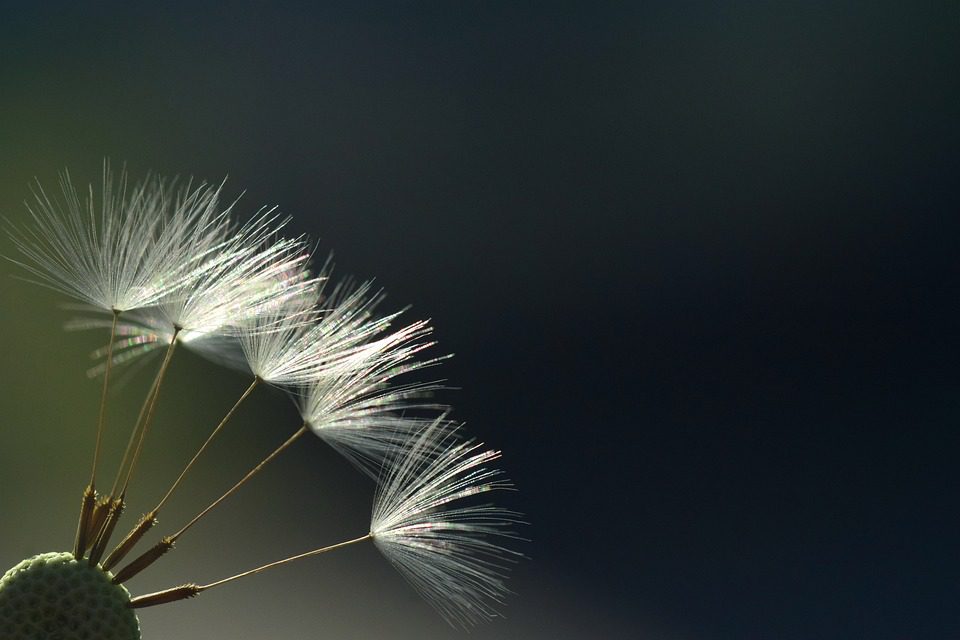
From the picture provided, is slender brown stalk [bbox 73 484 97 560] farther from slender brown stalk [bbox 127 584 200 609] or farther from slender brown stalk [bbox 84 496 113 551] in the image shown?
slender brown stalk [bbox 127 584 200 609]

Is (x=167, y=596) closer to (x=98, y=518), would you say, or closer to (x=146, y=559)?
(x=146, y=559)

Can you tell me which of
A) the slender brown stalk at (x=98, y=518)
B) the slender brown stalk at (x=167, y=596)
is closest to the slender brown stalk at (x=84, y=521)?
the slender brown stalk at (x=98, y=518)

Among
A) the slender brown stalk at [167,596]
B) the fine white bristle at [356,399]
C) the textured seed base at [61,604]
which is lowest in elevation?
the textured seed base at [61,604]

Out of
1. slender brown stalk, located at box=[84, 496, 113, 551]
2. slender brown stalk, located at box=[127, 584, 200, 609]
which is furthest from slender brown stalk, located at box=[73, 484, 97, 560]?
slender brown stalk, located at box=[127, 584, 200, 609]

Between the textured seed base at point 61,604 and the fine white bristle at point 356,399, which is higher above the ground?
the fine white bristle at point 356,399

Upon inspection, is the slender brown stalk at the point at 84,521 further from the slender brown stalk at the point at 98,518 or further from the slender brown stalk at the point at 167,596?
→ the slender brown stalk at the point at 167,596

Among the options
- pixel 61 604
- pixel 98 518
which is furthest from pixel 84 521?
pixel 61 604

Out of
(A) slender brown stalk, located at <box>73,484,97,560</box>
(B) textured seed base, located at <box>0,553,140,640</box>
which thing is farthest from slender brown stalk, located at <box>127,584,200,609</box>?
(A) slender brown stalk, located at <box>73,484,97,560</box>

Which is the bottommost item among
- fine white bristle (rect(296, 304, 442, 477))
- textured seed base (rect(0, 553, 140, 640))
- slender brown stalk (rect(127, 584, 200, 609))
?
textured seed base (rect(0, 553, 140, 640))

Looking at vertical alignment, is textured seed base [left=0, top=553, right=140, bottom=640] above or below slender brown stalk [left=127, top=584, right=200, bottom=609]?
below

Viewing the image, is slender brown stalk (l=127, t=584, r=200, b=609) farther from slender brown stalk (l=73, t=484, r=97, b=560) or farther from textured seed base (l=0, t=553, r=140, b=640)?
slender brown stalk (l=73, t=484, r=97, b=560)
